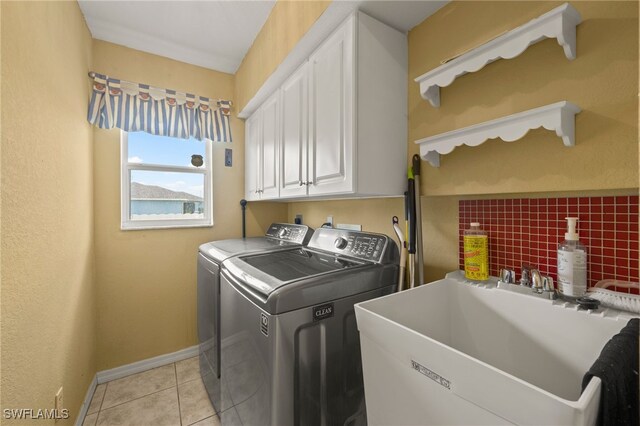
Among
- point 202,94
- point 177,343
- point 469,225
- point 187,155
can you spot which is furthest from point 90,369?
point 469,225

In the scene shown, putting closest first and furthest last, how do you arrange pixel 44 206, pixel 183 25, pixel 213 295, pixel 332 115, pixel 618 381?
pixel 618 381
pixel 44 206
pixel 332 115
pixel 213 295
pixel 183 25

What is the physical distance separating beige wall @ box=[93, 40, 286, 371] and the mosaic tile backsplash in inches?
86.9

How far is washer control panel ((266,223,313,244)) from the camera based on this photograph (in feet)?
6.82

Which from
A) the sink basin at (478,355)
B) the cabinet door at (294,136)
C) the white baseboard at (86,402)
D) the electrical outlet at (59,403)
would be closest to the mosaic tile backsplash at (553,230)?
the sink basin at (478,355)

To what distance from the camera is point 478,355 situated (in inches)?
41.6

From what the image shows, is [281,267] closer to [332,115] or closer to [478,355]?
[332,115]

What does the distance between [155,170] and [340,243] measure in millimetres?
1877

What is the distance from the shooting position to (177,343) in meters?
2.45

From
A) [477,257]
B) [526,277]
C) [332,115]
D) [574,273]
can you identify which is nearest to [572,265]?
[574,273]

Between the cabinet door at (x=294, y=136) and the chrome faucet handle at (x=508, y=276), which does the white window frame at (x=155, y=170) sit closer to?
the cabinet door at (x=294, y=136)

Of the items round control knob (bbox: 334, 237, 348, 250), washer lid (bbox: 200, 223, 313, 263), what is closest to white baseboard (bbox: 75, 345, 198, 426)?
washer lid (bbox: 200, 223, 313, 263)

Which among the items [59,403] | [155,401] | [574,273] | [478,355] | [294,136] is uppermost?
[294,136]

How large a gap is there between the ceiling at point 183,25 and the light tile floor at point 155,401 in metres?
2.77

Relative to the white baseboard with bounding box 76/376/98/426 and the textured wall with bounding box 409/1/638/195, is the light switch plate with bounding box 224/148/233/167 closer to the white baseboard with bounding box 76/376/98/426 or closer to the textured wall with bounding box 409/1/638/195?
the textured wall with bounding box 409/1/638/195
